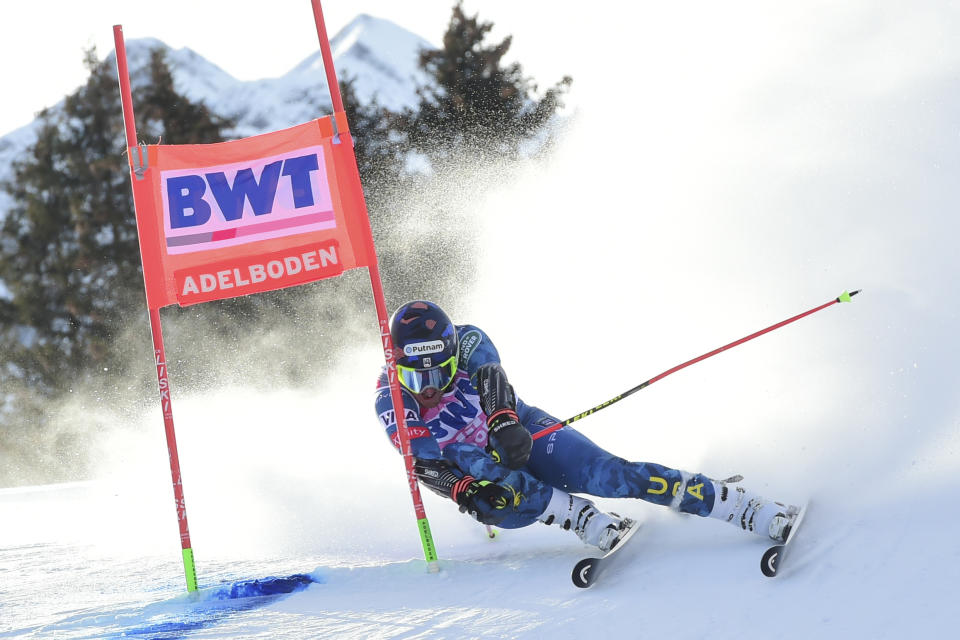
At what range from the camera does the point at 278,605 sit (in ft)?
13.3

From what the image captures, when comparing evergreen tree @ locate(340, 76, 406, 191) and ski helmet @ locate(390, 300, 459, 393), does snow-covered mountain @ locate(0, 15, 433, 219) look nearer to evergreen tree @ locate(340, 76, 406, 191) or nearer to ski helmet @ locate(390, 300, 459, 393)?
evergreen tree @ locate(340, 76, 406, 191)

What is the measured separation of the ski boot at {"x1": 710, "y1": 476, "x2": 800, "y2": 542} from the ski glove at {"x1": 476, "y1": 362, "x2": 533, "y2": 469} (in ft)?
2.85

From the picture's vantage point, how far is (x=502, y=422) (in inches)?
162

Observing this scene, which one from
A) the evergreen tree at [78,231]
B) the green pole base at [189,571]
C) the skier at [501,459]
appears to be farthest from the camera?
the evergreen tree at [78,231]

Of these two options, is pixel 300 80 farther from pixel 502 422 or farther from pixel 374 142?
pixel 502 422

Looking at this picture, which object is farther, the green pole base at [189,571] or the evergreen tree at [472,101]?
the evergreen tree at [472,101]

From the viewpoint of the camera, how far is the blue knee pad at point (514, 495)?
4117mm

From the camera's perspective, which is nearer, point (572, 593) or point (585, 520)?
point (572, 593)

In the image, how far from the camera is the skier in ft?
12.9

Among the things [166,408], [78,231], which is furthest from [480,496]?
[78,231]

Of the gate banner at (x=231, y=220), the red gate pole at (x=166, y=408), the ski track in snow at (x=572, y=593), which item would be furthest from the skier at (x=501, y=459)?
the red gate pole at (x=166, y=408)

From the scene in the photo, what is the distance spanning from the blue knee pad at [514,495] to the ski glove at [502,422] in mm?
81

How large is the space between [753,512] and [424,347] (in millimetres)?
1736

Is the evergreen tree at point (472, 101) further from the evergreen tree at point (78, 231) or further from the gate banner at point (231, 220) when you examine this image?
the gate banner at point (231, 220)
